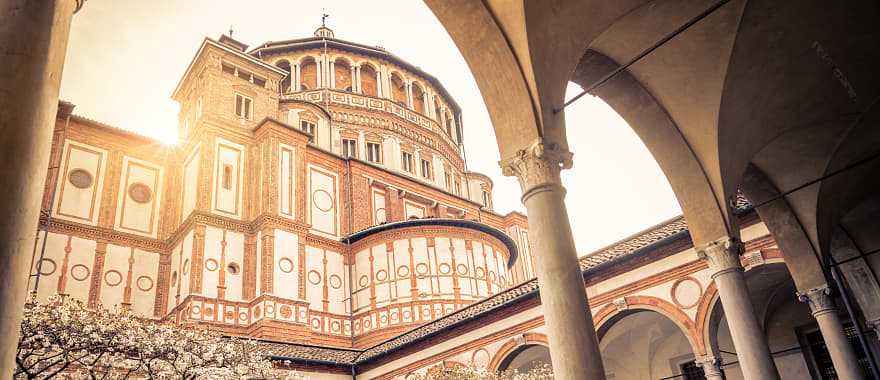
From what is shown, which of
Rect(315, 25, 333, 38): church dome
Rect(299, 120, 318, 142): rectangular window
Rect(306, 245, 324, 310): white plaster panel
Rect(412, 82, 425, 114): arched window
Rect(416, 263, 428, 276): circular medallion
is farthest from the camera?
A: Rect(315, 25, 333, 38): church dome

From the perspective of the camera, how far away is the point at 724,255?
884cm

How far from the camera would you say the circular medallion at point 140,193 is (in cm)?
2416

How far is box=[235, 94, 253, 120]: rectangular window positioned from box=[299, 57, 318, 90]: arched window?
32.4ft

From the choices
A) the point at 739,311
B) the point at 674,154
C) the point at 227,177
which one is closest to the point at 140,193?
the point at 227,177

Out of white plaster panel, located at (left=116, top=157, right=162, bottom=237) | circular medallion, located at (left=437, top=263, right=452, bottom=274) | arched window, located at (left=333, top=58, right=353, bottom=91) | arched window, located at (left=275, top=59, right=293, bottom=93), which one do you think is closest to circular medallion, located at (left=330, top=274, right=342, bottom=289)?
circular medallion, located at (left=437, top=263, right=452, bottom=274)

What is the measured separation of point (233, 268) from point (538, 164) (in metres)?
18.5

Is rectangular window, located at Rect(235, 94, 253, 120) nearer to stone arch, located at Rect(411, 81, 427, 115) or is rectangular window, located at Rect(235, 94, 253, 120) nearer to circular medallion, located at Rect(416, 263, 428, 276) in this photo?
circular medallion, located at Rect(416, 263, 428, 276)

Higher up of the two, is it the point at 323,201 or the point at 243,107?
the point at 243,107

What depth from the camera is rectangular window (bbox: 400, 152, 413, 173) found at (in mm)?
34625

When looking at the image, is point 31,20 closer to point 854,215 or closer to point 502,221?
point 854,215

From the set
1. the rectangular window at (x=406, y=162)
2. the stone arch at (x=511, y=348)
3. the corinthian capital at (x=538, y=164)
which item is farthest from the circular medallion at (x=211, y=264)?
the corinthian capital at (x=538, y=164)

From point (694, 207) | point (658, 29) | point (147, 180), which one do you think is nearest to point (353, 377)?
point (147, 180)

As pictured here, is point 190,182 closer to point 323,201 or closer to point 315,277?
point 323,201

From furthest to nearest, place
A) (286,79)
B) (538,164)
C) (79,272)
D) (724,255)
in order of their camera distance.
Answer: (286,79) → (79,272) → (724,255) → (538,164)
